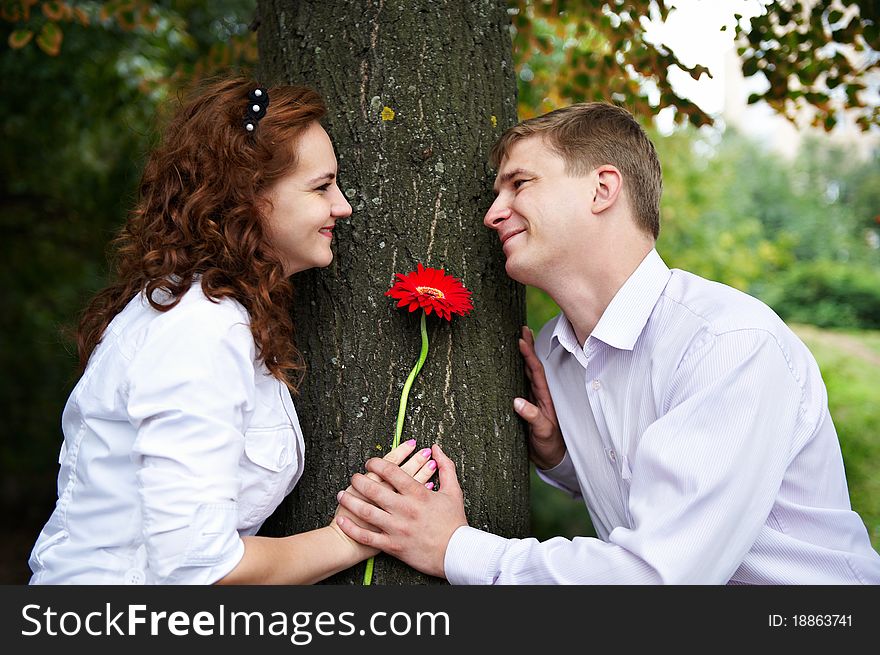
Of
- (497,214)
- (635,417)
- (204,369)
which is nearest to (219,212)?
(204,369)

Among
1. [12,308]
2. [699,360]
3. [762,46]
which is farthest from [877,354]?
[699,360]

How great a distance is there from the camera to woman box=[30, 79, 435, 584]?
187 cm

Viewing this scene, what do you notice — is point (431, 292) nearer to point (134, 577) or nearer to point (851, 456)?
point (134, 577)

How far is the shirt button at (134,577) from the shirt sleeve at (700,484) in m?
0.77

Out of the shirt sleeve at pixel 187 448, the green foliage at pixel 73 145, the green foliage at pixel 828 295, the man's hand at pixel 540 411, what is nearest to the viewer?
the shirt sleeve at pixel 187 448

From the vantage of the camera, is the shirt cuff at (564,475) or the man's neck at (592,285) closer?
the man's neck at (592,285)

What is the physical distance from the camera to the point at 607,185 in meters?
2.53

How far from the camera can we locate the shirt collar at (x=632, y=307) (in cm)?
244

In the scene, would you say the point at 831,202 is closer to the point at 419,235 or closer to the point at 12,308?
the point at 12,308

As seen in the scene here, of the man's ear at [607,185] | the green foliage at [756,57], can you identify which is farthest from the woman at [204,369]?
the green foliage at [756,57]

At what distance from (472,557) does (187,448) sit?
32.0 inches

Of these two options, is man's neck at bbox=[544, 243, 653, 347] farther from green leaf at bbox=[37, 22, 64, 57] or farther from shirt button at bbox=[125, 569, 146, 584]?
Result: green leaf at bbox=[37, 22, 64, 57]

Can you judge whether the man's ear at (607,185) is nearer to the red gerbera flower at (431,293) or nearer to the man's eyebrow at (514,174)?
the man's eyebrow at (514,174)

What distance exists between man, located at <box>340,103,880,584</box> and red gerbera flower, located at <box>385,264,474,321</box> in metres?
0.23
